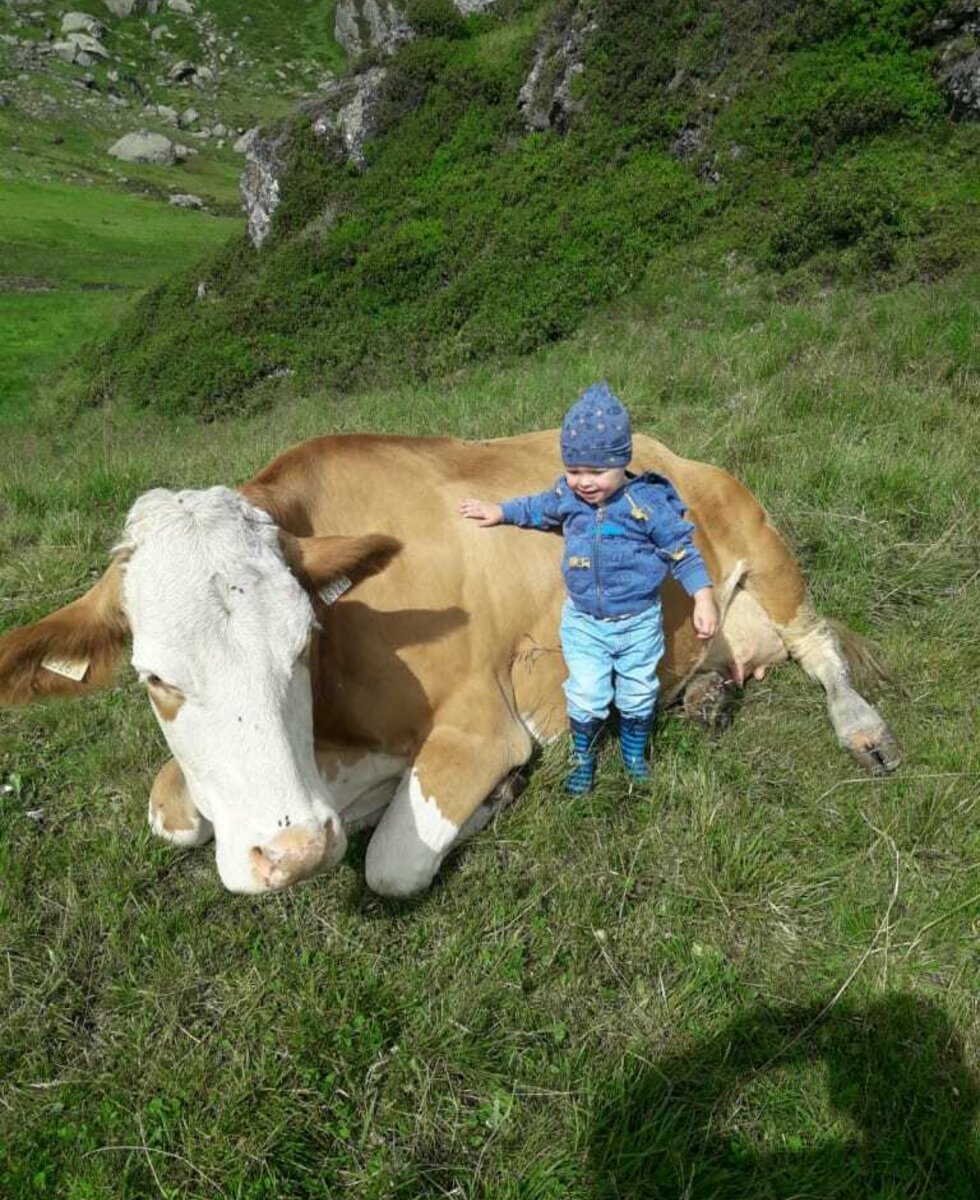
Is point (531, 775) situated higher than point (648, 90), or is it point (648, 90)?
point (648, 90)

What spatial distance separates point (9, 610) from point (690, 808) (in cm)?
432

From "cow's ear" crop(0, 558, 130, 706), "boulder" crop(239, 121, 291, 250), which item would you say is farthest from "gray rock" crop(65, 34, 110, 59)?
"cow's ear" crop(0, 558, 130, 706)

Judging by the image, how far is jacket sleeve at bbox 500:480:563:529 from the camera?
374 centimetres

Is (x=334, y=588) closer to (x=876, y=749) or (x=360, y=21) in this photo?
(x=876, y=749)

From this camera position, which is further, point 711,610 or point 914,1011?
point 711,610

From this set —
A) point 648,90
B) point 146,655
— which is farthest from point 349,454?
point 648,90

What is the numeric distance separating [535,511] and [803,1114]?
7.86 ft

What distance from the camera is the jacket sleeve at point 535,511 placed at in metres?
3.74

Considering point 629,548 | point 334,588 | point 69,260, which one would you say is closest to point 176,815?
point 334,588

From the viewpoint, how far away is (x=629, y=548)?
355cm

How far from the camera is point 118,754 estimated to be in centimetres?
400

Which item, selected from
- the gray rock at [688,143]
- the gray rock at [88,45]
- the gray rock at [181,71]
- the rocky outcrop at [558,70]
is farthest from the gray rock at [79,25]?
the gray rock at [688,143]

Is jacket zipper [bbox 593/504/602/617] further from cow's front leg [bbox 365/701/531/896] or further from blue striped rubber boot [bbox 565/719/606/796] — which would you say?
cow's front leg [bbox 365/701/531/896]

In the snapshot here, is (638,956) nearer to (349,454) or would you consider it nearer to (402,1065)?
(402,1065)
